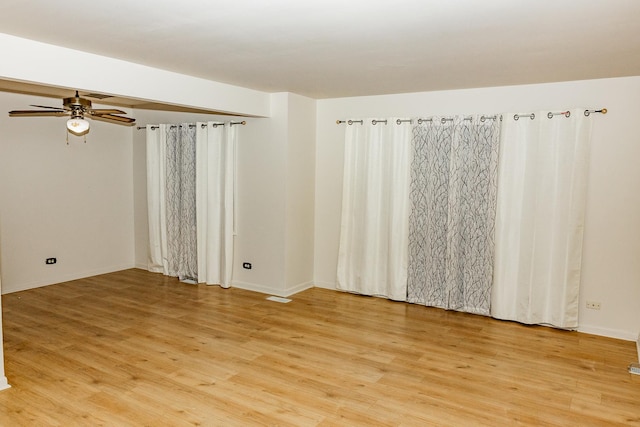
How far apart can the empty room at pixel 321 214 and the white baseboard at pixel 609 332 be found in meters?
0.02

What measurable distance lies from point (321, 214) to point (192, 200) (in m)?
A: 1.78

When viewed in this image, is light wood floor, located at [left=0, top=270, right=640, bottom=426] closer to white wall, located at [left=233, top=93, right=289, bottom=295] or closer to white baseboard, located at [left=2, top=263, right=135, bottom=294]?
white baseboard, located at [left=2, top=263, right=135, bottom=294]

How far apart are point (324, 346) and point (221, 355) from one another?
0.91 meters

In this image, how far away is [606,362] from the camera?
3963 millimetres

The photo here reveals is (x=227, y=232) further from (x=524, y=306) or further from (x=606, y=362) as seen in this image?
(x=606, y=362)

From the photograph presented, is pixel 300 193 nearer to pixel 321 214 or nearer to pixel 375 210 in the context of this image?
pixel 321 214

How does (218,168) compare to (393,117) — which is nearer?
(393,117)

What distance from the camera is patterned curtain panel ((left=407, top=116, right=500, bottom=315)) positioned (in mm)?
4996

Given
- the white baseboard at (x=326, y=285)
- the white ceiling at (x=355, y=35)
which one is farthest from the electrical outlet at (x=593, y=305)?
the white baseboard at (x=326, y=285)

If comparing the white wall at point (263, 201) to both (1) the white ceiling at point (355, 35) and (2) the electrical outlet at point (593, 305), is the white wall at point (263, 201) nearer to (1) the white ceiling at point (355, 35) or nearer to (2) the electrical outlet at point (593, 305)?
(1) the white ceiling at point (355, 35)

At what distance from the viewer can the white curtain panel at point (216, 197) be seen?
604 cm

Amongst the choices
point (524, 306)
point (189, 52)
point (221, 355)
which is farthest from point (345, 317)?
point (189, 52)

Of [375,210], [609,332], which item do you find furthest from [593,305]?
[375,210]

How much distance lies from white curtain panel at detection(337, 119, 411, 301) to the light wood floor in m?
0.38
